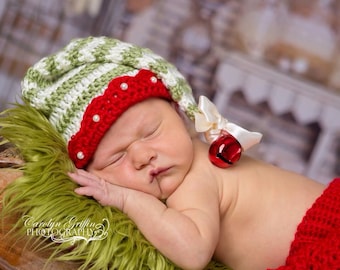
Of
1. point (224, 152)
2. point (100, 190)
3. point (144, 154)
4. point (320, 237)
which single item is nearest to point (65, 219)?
point (100, 190)

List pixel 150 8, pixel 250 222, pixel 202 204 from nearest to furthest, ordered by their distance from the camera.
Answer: pixel 202 204
pixel 250 222
pixel 150 8

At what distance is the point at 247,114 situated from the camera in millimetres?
2510

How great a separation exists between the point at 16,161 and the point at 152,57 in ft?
1.31

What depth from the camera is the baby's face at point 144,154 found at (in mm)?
1270

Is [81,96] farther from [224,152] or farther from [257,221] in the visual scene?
[257,221]

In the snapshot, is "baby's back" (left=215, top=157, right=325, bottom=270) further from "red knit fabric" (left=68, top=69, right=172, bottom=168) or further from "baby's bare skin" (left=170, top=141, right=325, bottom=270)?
"red knit fabric" (left=68, top=69, right=172, bottom=168)

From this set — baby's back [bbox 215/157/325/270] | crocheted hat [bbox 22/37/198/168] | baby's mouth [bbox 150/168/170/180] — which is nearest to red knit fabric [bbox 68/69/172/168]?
crocheted hat [bbox 22/37/198/168]

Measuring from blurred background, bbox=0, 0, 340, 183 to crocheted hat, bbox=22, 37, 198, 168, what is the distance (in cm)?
112

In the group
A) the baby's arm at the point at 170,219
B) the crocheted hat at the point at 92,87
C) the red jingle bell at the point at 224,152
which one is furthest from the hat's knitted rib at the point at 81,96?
the red jingle bell at the point at 224,152

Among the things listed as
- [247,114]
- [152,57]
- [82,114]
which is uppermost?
[152,57]

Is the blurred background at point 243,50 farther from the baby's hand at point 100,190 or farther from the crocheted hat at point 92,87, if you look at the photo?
the baby's hand at point 100,190

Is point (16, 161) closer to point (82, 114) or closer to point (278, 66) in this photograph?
point (82, 114)

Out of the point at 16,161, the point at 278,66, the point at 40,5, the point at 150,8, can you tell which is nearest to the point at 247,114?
the point at 278,66

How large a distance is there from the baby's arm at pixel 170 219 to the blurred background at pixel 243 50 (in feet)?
4.16
